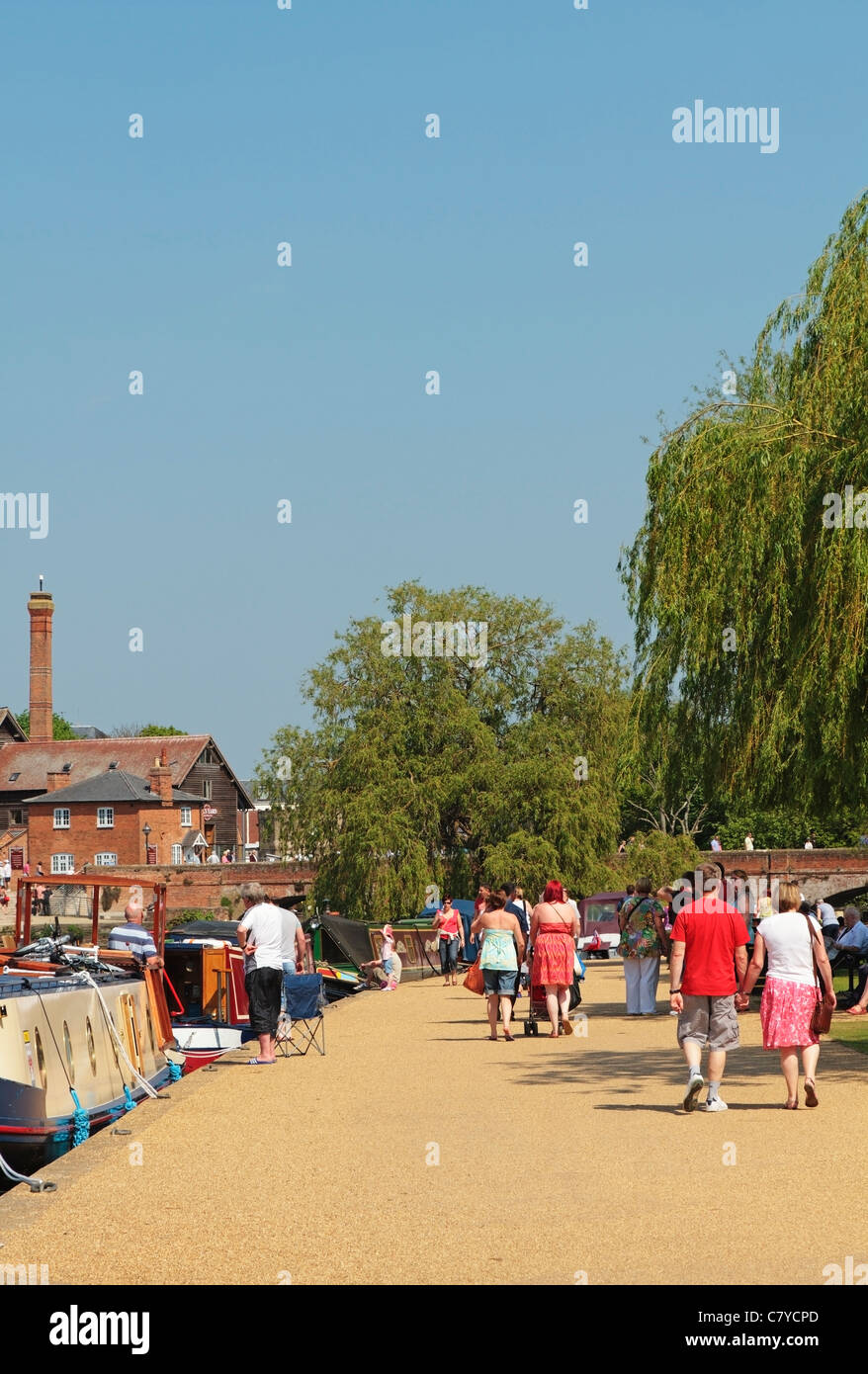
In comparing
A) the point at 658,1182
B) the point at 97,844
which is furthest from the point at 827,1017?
the point at 97,844

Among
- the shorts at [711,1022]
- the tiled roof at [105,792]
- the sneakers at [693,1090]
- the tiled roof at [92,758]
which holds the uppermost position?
the tiled roof at [92,758]

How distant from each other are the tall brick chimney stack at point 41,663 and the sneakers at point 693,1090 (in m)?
93.6

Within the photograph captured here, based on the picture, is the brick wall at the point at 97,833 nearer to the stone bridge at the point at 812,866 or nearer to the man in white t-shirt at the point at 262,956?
the stone bridge at the point at 812,866

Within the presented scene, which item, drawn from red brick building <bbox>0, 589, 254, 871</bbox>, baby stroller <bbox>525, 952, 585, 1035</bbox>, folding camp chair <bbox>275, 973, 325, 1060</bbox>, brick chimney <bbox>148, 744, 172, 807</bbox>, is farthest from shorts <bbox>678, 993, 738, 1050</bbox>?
red brick building <bbox>0, 589, 254, 871</bbox>

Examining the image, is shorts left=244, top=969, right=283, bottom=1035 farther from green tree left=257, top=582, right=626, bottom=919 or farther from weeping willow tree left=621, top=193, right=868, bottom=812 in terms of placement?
green tree left=257, top=582, right=626, bottom=919

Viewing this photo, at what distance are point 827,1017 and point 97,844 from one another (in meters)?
78.2

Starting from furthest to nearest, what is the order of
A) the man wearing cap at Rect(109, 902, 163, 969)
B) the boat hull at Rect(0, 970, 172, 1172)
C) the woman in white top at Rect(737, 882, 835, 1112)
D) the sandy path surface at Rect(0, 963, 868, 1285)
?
the man wearing cap at Rect(109, 902, 163, 969), the boat hull at Rect(0, 970, 172, 1172), the woman in white top at Rect(737, 882, 835, 1112), the sandy path surface at Rect(0, 963, 868, 1285)

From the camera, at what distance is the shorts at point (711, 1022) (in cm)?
1260

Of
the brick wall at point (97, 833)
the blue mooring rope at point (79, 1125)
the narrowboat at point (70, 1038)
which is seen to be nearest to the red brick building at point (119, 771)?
the brick wall at point (97, 833)

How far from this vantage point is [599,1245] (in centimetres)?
770

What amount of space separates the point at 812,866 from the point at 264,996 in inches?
2160

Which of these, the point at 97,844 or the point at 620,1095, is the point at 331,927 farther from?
the point at 97,844

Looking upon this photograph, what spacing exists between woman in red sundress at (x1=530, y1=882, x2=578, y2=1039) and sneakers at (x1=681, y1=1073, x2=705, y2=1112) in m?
6.19

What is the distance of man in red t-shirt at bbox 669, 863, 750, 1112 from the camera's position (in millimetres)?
12570
